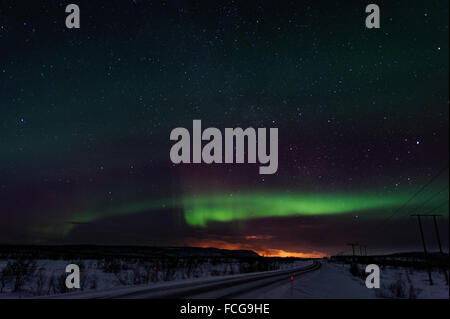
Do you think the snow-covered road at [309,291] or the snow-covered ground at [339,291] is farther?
the snow-covered ground at [339,291]

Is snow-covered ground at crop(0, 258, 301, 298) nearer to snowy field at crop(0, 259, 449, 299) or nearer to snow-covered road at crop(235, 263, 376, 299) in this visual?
snowy field at crop(0, 259, 449, 299)

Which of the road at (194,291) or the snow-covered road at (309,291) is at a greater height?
the road at (194,291)

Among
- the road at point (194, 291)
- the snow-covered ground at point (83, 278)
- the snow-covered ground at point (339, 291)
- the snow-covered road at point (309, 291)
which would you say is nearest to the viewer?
the road at point (194, 291)

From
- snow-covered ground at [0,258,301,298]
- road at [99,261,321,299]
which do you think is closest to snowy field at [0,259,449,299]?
snow-covered ground at [0,258,301,298]

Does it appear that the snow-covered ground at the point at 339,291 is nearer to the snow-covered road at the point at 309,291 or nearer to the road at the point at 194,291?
the snow-covered road at the point at 309,291

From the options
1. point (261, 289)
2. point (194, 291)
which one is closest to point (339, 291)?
point (261, 289)

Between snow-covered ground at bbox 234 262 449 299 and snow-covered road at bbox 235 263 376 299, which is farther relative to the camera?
snow-covered ground at bbox 234 262 449 299

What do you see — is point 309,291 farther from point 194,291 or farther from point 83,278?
point 83,278

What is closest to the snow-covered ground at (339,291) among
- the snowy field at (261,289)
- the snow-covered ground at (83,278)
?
the snowy field at (261,289)
